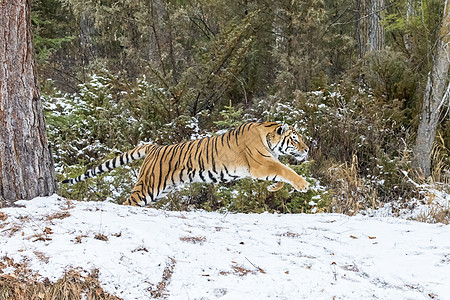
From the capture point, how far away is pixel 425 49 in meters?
8.79

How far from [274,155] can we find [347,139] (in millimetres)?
3408

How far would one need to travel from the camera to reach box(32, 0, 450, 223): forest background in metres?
6.76

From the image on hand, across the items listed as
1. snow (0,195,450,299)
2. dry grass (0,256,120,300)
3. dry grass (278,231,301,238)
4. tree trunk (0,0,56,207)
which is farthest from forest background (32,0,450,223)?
dry grass (0,256,120,300)

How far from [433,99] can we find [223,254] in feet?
18.6

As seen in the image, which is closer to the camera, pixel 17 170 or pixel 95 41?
pixel 17 170

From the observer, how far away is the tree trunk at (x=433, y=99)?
22.8 feet

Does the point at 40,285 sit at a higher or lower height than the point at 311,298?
higher

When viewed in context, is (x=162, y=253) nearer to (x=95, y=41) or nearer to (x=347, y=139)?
(x=347, y=139)

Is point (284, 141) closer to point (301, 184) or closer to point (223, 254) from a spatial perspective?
point (301, 184)

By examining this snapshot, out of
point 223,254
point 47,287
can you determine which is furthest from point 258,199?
point 47,287

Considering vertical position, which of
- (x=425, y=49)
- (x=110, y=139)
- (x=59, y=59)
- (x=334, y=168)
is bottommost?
(x=334, y=168)

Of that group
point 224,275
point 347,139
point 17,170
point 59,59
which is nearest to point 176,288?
point 224,275

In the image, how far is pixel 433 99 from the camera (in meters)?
7.29

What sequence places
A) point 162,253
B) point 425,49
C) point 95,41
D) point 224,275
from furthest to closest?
point 95,41, point 425,49, point 162,253, point 224,275
